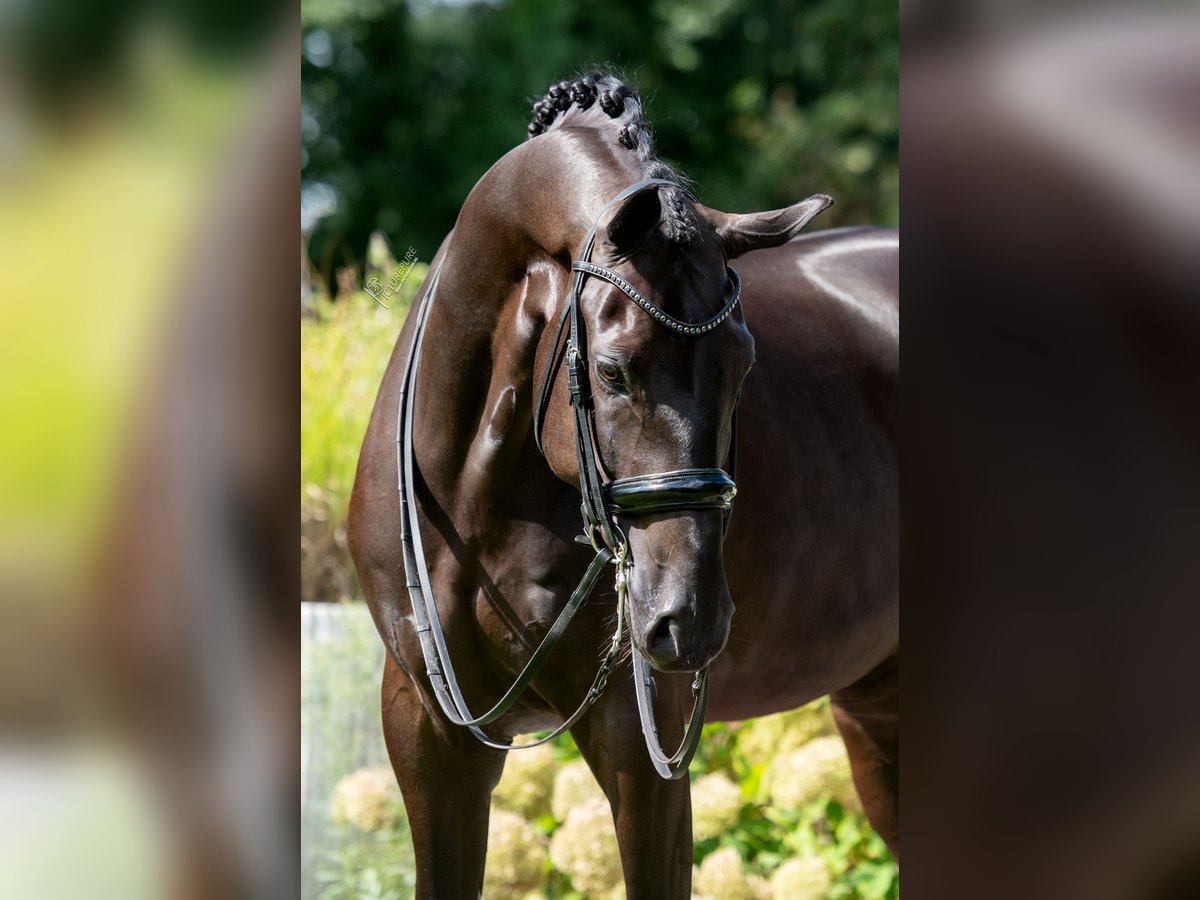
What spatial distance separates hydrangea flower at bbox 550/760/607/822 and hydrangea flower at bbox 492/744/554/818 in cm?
12

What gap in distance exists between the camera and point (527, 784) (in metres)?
4.05

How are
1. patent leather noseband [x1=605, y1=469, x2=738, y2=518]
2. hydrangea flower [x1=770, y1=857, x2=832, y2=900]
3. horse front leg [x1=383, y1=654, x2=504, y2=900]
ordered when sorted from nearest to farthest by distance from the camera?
patent leather noseband [x1=605, y1=469, x2=738, y2=518] < horse front leg [x1=383, y1=654, x2=504, y2=900] < hydrangea flower [x1=770, y1=857, x2=832, y2=900]

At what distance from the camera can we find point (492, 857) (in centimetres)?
380

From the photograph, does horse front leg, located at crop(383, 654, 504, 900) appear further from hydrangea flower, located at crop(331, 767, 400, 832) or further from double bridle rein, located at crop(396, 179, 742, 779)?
→ hydrangea flower, located at crop(331, 767, 400, 832)

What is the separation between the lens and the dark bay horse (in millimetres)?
1912

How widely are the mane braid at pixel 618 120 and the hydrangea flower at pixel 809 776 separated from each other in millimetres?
2412

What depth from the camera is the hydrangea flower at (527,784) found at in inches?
159

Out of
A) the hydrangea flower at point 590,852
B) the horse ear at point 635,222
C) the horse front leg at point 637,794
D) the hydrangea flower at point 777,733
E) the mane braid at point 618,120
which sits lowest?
the hydrangea flower at point 590,852

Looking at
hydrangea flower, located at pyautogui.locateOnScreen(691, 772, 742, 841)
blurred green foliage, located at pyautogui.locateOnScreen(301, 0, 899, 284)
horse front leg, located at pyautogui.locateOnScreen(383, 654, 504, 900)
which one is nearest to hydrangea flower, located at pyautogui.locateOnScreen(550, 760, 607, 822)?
hydrangea flower, located at pyautogui.locateOnScreen(691, 772, 742, 841)

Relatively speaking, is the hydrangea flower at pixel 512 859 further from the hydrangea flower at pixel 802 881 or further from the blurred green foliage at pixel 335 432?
the blurred green foliage at pixel 335 432

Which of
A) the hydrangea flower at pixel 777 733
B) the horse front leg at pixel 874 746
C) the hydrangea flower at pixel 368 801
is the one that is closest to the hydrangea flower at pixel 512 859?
the hydrangea flower at pixel 368 801
